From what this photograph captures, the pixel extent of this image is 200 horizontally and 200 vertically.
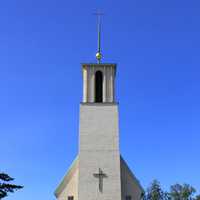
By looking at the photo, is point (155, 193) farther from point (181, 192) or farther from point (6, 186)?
point (6, 186)

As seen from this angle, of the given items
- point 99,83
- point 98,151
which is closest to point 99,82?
point 99,83

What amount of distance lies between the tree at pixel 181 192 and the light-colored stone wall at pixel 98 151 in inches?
1352

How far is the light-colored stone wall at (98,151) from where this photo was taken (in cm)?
2233

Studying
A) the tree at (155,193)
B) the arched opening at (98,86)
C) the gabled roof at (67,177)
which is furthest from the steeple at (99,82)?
the tree at (155,193)

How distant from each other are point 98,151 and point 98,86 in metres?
4.13

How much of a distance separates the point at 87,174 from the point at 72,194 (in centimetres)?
192

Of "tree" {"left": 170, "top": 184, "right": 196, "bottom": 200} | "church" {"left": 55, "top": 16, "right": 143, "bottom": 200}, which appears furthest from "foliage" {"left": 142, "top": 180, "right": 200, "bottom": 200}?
"church" {"left": 55, "top": 16, "right": 143, "bottom": 200}

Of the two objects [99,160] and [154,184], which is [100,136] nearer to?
[99,160]

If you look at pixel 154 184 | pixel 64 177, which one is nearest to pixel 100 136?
pixel 64 177

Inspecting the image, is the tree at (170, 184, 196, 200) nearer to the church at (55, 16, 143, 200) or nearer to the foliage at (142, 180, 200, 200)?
the foliage at (142, 180, 200, 200)

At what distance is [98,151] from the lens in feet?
75.7

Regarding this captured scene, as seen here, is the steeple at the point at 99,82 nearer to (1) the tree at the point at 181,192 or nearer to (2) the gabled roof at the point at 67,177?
(2) the gabled roof at the point at 67,177

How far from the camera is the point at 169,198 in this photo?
54.5 m

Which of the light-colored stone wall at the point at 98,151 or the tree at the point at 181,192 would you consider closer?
the light-colored stone wall at the point at 98,151
